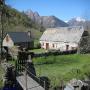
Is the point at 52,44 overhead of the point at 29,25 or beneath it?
beneath

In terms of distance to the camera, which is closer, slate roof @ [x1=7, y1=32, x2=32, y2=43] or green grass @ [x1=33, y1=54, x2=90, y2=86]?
green grass @ [x1=33, y1=54, x2=90, y2=86]

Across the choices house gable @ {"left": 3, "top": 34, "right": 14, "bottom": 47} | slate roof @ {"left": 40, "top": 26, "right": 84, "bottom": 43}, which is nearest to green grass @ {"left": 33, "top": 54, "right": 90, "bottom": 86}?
slate roof @ {"left": 40, "top": 26, "right": 84, "bottom": 43}

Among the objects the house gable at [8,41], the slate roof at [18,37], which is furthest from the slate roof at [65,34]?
the house gable at [8,41]

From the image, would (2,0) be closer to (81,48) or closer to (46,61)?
(46,61)

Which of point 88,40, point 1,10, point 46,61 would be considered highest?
point 1,10

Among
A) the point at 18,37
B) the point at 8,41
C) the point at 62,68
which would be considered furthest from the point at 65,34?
the point at 62,68

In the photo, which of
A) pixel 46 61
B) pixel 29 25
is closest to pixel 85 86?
pixel 46 61

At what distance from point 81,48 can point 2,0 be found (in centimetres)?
2004

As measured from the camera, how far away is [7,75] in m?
15.1

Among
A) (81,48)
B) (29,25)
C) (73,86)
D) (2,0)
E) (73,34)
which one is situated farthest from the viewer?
(29,25)

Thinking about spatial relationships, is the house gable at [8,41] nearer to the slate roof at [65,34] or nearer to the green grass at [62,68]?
the slate roof at [65,34]

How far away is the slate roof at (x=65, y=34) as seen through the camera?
58.8 metres

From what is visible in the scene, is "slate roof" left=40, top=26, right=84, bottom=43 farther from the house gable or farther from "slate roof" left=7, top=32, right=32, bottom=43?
the house gable

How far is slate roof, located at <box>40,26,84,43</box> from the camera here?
193 ft
